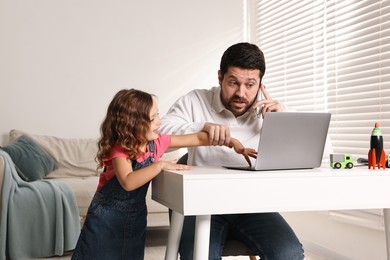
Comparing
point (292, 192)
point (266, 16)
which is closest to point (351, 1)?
point (266, 16)

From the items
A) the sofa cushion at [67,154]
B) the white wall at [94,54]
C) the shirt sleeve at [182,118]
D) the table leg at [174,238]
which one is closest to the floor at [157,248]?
the sofa cushion at [67,154]

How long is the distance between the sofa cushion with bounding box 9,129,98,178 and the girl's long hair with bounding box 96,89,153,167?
2.50 metres

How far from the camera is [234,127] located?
2.14 m

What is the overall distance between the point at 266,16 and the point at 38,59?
180 centimetres

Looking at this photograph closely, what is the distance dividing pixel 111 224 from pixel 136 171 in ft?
0.70

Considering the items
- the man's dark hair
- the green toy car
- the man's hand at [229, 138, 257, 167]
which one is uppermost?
the man's dark hair

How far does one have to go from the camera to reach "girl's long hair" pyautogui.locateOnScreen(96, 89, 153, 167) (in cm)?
173

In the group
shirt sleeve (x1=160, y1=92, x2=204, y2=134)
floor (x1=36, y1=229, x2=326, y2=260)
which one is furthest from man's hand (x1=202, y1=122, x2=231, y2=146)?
floor (x1=36, y1=229, x2=326, y2=260)

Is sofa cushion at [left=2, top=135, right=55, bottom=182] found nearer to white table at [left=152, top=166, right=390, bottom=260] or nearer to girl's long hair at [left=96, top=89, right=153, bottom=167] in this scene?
girl's long hair at [left=96, top=89, right=153, bottom=167]

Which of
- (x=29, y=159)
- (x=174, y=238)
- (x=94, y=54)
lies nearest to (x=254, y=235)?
(x=174, y=238)

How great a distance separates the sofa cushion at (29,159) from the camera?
151 inches

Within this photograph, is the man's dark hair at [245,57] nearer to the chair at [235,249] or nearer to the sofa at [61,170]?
the chair at [235,249]

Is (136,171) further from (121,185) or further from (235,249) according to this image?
(235,249)

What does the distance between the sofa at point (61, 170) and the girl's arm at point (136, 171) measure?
1783 millimetres
